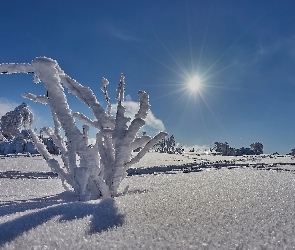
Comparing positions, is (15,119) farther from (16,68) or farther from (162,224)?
(162,224)

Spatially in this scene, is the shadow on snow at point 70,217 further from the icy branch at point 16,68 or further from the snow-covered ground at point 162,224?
the icy branch at point 16,68

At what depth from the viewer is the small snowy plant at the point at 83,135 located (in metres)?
1.81

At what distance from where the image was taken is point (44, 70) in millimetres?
1766

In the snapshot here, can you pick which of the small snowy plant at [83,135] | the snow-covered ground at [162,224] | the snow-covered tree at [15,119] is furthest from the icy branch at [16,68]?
the snow-covered tree at [15,119]

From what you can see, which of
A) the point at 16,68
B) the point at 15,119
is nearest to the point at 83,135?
the point at 16,68

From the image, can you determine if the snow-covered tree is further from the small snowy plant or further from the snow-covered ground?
the snow-covered ground

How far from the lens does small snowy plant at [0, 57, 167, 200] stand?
5.94 feet

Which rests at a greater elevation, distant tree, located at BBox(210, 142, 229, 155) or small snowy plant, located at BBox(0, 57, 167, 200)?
distant tree, located at BBox(210, 142, 229, 155)

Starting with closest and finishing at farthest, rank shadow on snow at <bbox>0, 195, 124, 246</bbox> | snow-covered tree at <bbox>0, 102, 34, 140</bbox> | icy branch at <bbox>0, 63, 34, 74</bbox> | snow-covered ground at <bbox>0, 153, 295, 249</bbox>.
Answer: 1. snow-covered ground at <bbox>0, 153, 295, 249</bbox>
2. shadow on snow at <bbox>0, 195, 124, 246</bbox>
3. icy branch at <bbox>0, 63, 34, 74</bbox>
4. snow-covered tree at <bbox>0, 102, 34, 140</bbox>

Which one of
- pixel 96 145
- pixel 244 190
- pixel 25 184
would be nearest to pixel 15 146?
pixel 25 184

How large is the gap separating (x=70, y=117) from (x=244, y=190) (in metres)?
1.17

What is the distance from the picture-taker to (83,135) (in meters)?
1.89

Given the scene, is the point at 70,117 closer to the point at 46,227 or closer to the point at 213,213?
the point at 46,227

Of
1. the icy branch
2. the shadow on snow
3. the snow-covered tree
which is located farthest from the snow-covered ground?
the snow-covered tree
